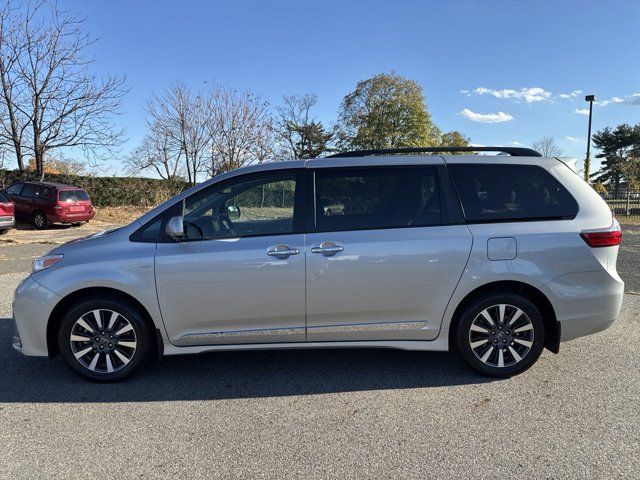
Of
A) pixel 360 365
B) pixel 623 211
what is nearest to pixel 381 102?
pixel 623 211

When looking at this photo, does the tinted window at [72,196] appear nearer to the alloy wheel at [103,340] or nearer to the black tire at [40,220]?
the black tire at [40,220]

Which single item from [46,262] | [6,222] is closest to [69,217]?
[6,222]

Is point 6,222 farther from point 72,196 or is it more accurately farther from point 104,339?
point 104,339

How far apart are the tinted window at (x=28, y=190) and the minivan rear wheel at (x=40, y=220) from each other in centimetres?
83

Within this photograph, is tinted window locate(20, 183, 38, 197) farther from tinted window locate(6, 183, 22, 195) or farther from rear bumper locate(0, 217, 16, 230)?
rear bumper locate(0, 217, 16, 230)

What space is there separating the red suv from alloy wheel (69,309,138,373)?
48.3 ft

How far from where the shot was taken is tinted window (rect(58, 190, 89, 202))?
16531 mm

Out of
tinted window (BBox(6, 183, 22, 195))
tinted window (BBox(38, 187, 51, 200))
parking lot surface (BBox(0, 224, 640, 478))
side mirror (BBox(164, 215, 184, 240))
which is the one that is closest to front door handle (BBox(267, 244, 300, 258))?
side mirror (BBox(164, 215, 184, 240))

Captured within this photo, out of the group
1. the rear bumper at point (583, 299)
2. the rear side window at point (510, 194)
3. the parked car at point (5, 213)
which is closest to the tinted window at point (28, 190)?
the parked car at point (5, 213)

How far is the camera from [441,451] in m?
2.79

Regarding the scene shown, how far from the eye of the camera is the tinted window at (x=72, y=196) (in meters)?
16.5

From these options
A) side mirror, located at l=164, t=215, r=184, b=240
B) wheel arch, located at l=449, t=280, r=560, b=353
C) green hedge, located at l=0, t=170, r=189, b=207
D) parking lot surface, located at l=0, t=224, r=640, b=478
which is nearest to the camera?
parking lot surface, located at l=0, t=224, r=640, b=478

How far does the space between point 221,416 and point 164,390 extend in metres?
0.66

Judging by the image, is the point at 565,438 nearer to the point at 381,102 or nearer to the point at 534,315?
the point at 534,315
